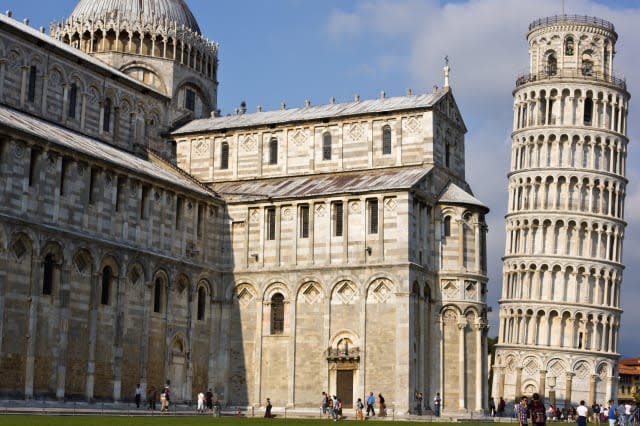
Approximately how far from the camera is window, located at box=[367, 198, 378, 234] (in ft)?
178

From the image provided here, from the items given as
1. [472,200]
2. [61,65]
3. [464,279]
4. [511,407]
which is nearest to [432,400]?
[464,279]

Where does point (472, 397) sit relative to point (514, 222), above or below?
below

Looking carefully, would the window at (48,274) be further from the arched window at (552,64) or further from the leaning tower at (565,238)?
the arched window at (552,64)

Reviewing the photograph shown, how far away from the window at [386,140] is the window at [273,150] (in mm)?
6362

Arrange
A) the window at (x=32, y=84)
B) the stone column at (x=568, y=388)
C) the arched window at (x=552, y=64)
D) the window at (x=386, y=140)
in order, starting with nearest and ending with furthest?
the window at (x=32, y=84) → the window at (x=386, y=140) → the stone column at (x=568, y=388) → the arched window at (x=552, y=64)

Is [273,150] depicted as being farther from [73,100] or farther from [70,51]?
[70,51]

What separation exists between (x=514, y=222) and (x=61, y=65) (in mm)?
46880

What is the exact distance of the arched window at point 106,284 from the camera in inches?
1928

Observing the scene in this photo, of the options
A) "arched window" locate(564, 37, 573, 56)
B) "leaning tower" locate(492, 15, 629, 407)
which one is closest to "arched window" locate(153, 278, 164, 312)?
"leaning tower" locate(492, 15, 629, 407)

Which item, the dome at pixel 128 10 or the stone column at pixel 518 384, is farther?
the stone column at pixel 518 384

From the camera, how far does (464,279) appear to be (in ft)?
182

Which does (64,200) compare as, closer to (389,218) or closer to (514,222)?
(389,218)

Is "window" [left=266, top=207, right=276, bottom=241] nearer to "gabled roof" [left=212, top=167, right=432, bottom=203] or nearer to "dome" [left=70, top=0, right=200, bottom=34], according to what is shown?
"gabled roof" [left=212, top=167, right=432, bottom=203]

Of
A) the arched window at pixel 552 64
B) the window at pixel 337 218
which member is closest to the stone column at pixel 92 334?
the window at pixel 337 218
